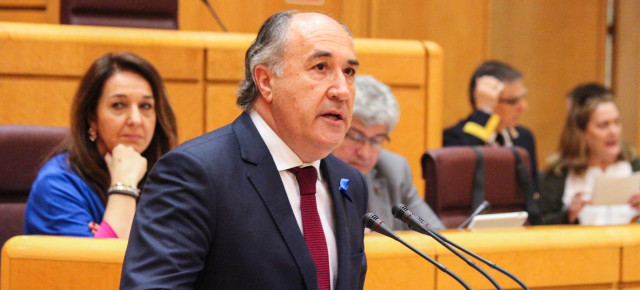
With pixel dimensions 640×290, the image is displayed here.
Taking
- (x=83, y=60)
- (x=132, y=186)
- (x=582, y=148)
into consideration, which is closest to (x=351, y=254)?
(x=132, y=186)

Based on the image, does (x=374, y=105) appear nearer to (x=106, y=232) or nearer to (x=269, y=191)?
(x=106, y=232)

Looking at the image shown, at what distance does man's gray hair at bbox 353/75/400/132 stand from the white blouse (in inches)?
43.9

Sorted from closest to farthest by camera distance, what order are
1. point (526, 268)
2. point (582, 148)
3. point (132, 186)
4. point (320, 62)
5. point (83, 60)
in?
→ 1. point (320, 62)
2. point (526, 268)
3. point (132, 186)
4. point (83, 60)
5. point (582, 148)

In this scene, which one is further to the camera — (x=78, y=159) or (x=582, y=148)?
(x=582, y=148)

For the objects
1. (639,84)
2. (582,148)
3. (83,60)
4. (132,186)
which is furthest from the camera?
(639,84)

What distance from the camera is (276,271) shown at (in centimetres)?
130

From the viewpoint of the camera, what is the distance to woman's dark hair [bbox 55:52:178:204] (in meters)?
2.25

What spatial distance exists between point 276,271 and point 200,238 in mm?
138

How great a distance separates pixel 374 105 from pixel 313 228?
1233 mm

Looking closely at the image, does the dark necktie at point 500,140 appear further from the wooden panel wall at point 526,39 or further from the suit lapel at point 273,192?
the suit lapel at point 273,192

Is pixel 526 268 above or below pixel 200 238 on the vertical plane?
below

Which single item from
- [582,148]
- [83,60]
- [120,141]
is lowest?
[582,148]

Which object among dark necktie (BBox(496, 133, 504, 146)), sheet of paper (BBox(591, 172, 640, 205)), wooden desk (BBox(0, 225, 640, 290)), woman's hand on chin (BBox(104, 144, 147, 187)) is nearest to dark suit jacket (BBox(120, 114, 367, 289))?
wooden desk (BBox(0, 225, 640, 290))

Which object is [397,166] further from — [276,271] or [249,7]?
[249,7]
